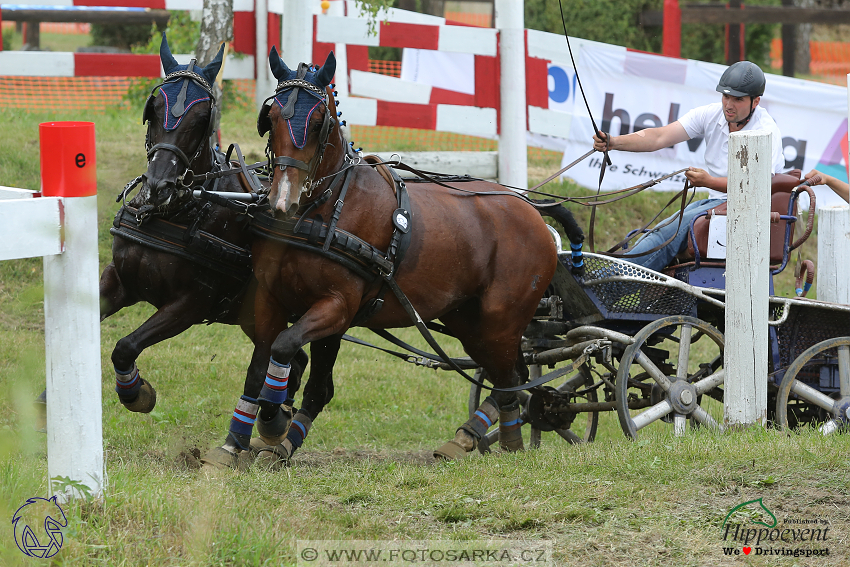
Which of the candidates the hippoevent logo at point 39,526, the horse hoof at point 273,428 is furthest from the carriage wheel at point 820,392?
the hippoevent logo at point 39,526

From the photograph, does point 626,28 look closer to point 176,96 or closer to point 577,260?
point 577,260

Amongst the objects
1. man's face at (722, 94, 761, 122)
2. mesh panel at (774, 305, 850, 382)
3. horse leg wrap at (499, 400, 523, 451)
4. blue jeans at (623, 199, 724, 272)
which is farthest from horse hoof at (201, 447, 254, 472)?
man's face at (722, 94, 761, 122)

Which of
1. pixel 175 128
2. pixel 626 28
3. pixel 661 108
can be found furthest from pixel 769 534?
pixel 626 28

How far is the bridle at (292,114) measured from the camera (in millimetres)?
4344

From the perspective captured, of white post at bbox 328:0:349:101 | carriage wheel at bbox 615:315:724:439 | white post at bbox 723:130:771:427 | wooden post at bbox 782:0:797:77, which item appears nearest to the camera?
white post at bbox 723:130:771:427

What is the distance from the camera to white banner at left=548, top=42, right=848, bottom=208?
33.1ft

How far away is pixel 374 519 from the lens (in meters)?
3.63

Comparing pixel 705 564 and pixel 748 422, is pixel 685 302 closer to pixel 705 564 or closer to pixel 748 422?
pixel 748 422

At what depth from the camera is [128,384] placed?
16.1ft

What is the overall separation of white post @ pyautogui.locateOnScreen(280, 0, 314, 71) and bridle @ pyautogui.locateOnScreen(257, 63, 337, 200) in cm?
343

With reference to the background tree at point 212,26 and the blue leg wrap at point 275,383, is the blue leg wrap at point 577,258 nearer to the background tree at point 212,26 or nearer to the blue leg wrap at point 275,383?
the blue leg wrap at point 275,383

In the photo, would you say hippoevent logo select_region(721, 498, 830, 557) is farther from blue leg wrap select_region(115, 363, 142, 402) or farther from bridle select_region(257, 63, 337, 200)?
blue leg wrap select_region(115, 363, 142, 402)

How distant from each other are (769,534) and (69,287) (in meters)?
2.69

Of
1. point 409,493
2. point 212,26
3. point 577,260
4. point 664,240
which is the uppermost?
point 212,26
